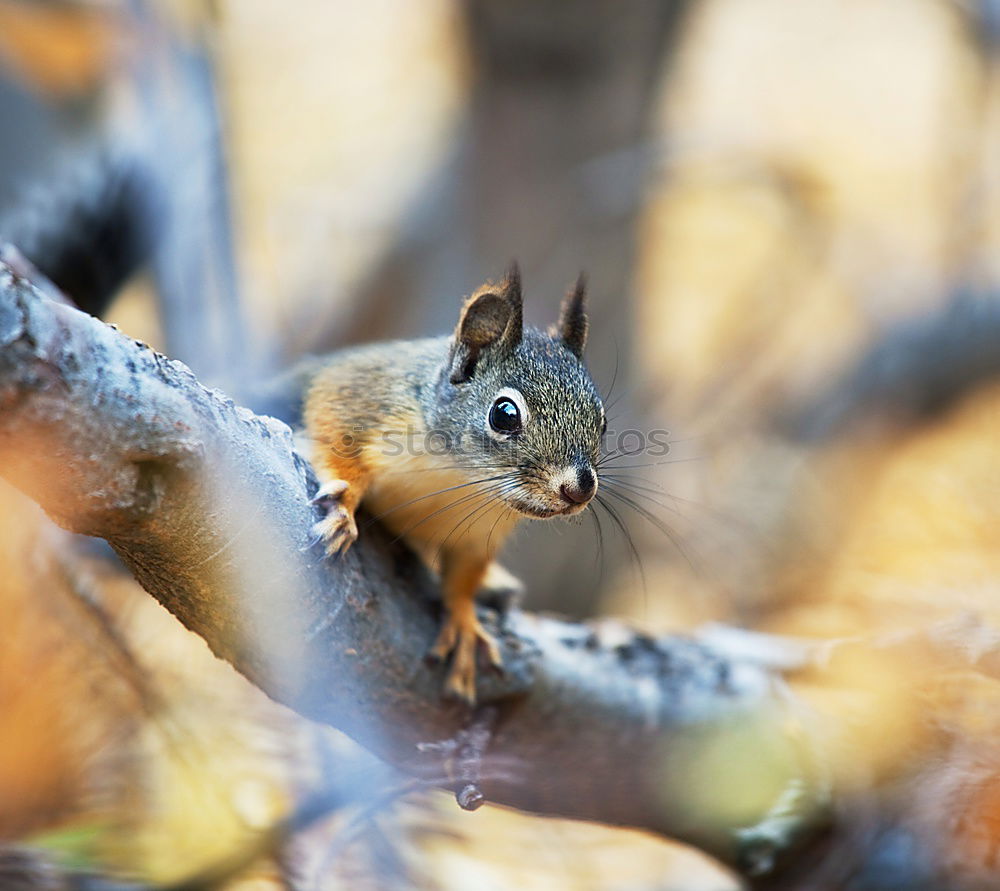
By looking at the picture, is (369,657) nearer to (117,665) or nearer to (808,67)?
(117,665)

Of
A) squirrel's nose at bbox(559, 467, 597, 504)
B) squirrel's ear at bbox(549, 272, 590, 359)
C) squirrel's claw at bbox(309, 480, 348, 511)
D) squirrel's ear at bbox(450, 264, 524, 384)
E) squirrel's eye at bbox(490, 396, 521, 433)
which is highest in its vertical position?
squirrel's ear at bbox(549, 272, 590, 359)

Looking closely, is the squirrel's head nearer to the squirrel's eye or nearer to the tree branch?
the squirrel's eye

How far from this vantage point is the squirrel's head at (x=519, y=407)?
1.59 meters

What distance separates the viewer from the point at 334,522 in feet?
4.45

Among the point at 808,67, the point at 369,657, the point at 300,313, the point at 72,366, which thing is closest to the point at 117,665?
the point at 369,657

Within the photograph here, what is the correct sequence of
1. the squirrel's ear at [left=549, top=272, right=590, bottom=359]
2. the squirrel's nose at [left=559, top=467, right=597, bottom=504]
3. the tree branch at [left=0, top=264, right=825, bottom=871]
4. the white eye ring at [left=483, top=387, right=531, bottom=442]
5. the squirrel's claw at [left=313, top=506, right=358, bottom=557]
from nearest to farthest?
the tree branch at [left=0, top=264, right=825, bottom=871], the squirrel's claw at [left=313, top=506, right=358, bottom=557], the squirrel's nose at [left=559, top=467, right=597, bottom=504], the white eye ring at [left=483, top=387, right=531, bottom=442], the squirrel's ear at [left=549, top=272, right=590, bottom=359]

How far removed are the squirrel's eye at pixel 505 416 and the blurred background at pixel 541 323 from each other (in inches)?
11.7

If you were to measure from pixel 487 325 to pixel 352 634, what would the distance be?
642mm

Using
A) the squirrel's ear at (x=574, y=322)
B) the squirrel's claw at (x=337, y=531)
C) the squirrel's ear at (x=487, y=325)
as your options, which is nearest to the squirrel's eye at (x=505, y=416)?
the squirrel's ear at (x=487, y=325)

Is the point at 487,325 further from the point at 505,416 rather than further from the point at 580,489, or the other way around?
the point at 580,489

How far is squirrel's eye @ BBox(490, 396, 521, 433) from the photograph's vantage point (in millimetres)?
1661

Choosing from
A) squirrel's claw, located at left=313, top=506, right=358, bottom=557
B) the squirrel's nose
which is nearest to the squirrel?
the squirrel's nose

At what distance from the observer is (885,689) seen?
1.88 metres

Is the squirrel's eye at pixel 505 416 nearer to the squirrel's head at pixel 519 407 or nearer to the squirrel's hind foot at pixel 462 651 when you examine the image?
the squirrel's head at pixel 519 407
